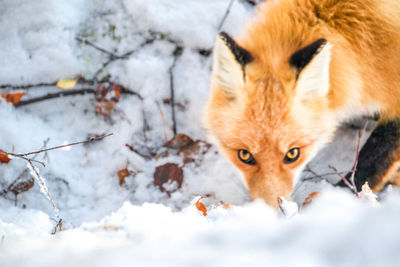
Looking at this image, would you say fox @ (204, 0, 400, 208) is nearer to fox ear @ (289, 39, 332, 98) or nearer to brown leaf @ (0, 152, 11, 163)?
fox ear @ (289, 39, 332, 98)

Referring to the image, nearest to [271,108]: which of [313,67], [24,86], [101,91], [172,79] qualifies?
[313,67]

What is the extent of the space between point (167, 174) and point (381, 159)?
1.68m

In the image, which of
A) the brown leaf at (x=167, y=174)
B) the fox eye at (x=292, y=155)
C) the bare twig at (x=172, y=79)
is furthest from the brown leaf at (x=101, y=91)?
the fox eye at (x=292, y=155)

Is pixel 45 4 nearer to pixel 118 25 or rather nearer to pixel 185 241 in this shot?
pixel 118 25

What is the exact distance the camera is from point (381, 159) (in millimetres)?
2275

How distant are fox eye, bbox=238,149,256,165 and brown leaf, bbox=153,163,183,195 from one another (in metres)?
0.71

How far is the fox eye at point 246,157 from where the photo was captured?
1.87 meters

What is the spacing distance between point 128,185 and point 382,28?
2098 millimetres

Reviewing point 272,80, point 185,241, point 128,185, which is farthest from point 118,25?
point 185,241

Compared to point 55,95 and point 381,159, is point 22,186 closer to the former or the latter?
point 55,95

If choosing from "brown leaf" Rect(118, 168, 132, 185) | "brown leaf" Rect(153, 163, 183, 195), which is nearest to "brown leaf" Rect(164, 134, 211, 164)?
"brown leaf" Rect(153, 163, 183, 195)

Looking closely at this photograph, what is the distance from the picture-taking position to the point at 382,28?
181 cm

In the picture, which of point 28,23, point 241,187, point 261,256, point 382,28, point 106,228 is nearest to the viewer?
point 261,256

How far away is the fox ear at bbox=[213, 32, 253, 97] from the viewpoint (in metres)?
1.60
